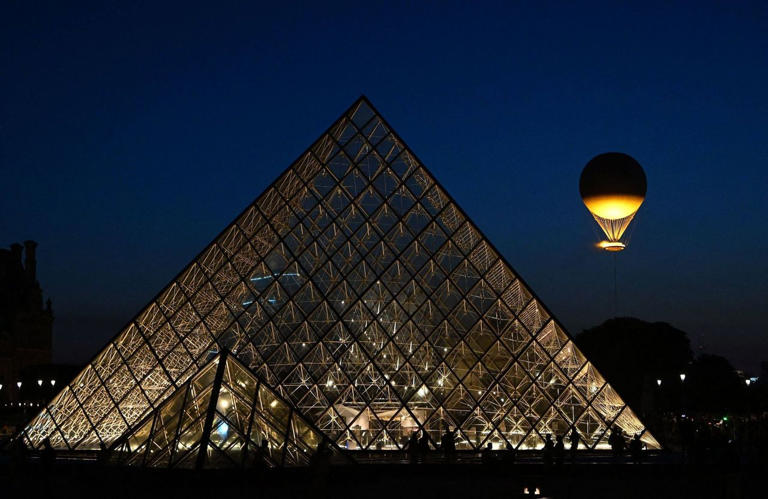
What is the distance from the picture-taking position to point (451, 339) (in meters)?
22.1

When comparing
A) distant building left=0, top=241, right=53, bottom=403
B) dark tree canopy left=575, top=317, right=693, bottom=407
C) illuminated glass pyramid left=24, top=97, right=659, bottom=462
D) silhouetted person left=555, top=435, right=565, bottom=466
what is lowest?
silhouetted person left=555, top=435, right=565, bottom=466

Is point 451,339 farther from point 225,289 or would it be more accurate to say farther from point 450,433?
point 225,289

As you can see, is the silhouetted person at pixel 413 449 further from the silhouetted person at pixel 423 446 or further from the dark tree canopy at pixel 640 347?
the dark tree canopy at pixel 640 347

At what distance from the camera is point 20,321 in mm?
69062

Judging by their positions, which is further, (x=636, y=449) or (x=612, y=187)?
(x=612, y=187)

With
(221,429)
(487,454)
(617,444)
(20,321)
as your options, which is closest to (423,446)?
(487,454)

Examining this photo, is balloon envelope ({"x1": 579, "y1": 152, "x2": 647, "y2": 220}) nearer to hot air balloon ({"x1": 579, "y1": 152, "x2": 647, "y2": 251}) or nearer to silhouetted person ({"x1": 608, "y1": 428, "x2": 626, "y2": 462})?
hot air balloon ({"x1": 579, "y1": 152, "x2": 647, "y2": 251})

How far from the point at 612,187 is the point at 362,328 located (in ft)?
25.6

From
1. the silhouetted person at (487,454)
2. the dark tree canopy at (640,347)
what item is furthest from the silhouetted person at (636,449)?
the dark tree canopy at (640,347)

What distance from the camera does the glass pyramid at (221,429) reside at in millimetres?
15367

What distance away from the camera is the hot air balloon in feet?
78.1

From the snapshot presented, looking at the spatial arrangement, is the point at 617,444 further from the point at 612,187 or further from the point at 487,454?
the point at 612,187

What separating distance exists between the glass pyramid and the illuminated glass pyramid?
2.98 meters

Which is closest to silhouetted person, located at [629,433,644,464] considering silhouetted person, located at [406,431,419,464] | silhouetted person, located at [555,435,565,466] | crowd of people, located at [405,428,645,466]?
crowd of people, located at [405,428,645,466]
